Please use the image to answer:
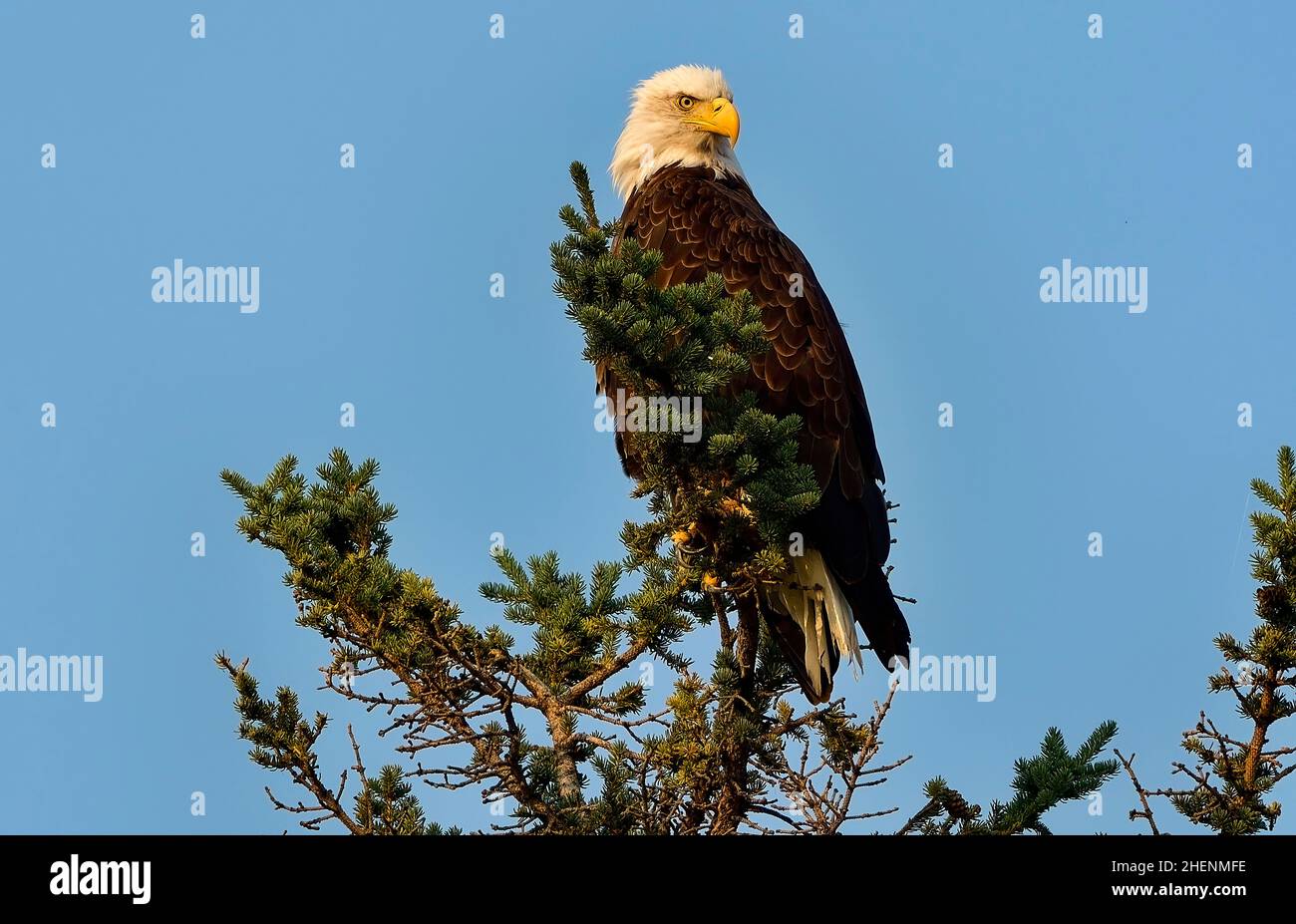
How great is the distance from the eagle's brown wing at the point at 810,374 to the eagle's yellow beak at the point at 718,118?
35.4 inches

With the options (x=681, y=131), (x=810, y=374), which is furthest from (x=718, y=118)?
(x=810, y=374)

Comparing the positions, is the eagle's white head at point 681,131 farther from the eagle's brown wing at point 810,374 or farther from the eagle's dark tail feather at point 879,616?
the eagle's dark tail feather at point 879,616

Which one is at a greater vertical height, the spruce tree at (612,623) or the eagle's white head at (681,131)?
the eagle's white head at (681,131)

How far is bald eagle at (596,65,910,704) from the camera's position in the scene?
256 inches

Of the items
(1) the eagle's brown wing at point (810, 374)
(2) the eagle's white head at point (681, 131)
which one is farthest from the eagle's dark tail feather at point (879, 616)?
(2) the eagle's white head at point (681, 131)

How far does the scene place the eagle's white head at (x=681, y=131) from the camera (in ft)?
26.9

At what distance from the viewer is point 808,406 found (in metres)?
6.69

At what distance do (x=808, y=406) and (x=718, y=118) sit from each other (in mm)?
2257
